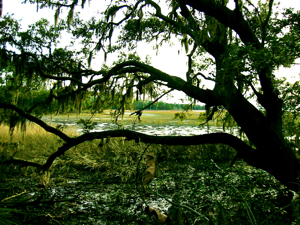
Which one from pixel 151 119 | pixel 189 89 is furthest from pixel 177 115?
pixel 151 119

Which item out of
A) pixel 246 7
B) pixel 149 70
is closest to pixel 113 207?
pixel 149 70

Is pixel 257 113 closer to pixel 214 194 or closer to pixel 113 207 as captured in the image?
pixel 214 194

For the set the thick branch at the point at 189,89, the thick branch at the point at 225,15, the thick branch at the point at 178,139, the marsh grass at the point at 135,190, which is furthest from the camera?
the thick branch at the point at 189,89

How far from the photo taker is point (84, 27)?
557 cm

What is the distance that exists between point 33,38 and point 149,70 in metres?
2.71

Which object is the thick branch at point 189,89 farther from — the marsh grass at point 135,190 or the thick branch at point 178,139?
the marsh grass at point 135,190

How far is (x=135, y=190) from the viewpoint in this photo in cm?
436

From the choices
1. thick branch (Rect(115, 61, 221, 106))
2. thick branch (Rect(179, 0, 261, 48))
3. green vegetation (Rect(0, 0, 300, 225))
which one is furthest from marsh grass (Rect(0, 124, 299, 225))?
thick branch (Rect(179, 0, 261, 48))

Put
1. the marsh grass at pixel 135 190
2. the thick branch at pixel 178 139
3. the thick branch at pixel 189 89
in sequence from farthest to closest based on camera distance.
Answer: the thick branch at pixel 189 89, the thick branch at pixel 178 139, the marsh grass at pixel 135 190

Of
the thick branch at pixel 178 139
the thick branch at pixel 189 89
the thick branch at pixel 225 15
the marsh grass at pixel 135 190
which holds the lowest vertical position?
the marsh grass at pixel 135 190

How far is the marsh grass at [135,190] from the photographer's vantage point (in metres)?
2.29

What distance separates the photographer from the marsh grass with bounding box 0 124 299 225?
2287 mm

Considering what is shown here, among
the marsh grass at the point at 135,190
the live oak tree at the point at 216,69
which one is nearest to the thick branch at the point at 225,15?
the live oak tree at the point at 216,69

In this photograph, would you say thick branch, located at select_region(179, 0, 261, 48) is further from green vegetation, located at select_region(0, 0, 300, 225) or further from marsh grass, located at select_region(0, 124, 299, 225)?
marsh grass, located at select_region(0, 124, 299, 225)
